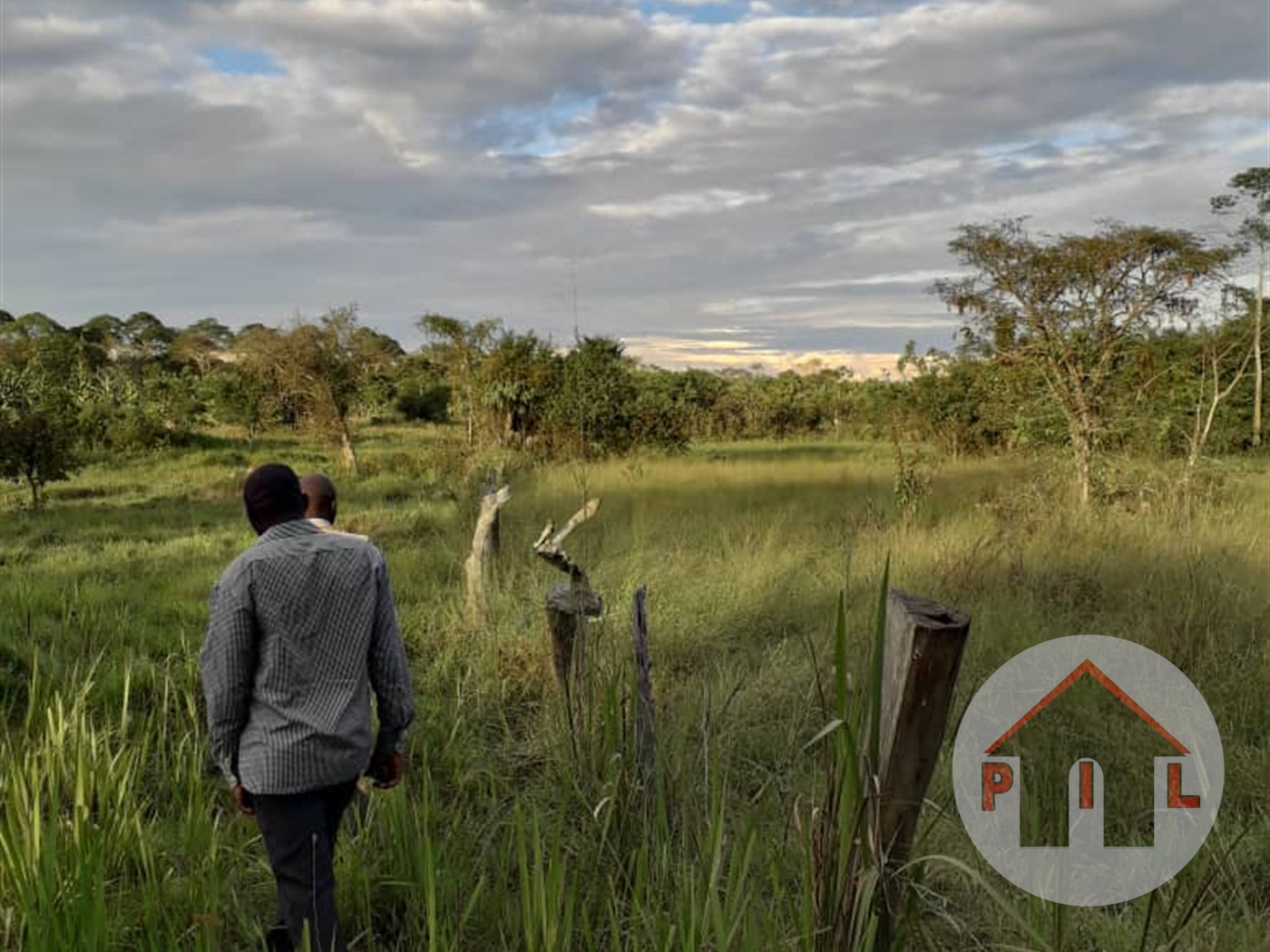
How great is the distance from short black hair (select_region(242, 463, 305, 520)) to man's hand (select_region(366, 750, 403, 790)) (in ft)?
2.46

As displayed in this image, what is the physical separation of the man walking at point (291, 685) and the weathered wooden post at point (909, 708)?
56.2 inches

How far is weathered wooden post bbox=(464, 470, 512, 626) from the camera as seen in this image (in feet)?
18.3

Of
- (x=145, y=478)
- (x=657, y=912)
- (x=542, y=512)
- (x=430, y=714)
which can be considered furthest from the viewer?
(x=145, y=478)

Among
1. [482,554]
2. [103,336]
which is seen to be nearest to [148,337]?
[103,336]

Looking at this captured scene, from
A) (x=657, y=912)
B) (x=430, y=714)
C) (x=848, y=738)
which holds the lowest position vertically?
(x=430, y=714)

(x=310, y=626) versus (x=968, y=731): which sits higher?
(x=310, y=626)

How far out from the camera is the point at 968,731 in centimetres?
353

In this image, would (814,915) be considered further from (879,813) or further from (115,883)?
(115,883)

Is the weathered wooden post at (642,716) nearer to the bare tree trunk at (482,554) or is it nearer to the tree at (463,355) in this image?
the bare tree trunk at (482,554)

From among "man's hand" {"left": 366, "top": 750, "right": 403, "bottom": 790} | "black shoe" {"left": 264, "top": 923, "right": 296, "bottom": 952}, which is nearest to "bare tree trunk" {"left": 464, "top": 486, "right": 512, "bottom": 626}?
"man's hand" {"left": 366, "top": 750, "right": 403, "bottom": 790}

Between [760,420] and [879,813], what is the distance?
24.0 metres

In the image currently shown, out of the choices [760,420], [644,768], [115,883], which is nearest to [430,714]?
[115,883]

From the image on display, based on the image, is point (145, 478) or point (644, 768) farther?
point (145, 478)

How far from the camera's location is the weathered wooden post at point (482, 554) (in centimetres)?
557
